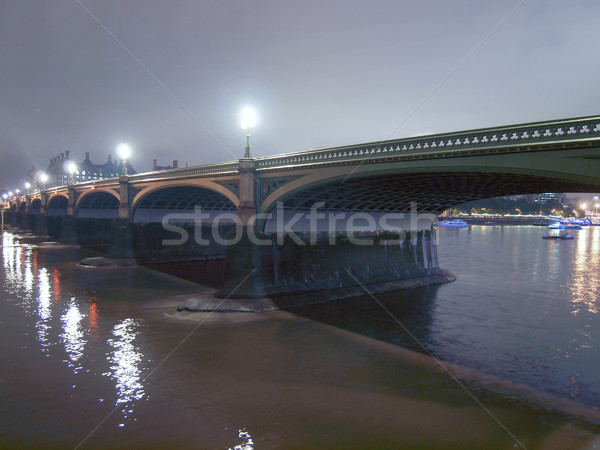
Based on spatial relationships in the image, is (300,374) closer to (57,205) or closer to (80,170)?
(57,205)

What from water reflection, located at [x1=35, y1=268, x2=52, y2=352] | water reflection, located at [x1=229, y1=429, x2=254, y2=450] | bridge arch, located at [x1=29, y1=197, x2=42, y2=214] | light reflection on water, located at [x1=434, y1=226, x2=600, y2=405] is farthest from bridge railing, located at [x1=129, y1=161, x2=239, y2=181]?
bridge arch, located at [x1=29, y1=197, x2=42, y2=214]

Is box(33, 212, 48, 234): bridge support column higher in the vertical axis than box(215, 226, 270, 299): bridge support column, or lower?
higher

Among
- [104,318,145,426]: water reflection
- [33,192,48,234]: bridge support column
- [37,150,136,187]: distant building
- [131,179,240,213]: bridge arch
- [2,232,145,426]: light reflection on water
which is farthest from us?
[37,150,136,187]: distant building

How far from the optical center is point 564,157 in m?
11.4

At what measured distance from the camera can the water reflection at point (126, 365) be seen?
10.3 m

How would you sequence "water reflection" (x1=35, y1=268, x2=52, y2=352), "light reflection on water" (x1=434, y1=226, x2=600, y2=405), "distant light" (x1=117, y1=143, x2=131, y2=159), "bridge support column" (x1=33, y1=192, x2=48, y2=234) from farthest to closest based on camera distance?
"bridge support column" (x1=33, y1=192, x2=48, y2=234), "distant light" (x1=117, y1=143, x2=131, y2=159), "water reflection" (x1=35, y1=268, x2=52, y2=352), "light reflection on water" (x1=434, y1=226, x2=600, y2=405)

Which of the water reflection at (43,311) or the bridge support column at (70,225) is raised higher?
the bridge support column at (70,225)

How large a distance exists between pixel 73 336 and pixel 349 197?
52.1 feet

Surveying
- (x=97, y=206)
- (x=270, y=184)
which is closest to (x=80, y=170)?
(x=97, y=206)

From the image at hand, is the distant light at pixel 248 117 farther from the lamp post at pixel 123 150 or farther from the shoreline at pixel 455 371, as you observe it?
the lamp post at pixel 123 150

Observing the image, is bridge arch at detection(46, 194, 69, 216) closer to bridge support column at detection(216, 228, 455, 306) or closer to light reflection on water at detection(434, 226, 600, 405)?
bridge support column at detection(216, 228, 455, 306)

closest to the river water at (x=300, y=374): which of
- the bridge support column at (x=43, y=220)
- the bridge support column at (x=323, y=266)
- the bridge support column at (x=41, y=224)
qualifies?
the bridge support column at (x=323, y=266)

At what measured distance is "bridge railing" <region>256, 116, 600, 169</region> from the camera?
11.0 meters

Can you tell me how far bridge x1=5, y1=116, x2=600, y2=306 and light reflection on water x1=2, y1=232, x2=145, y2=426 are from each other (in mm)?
6076
